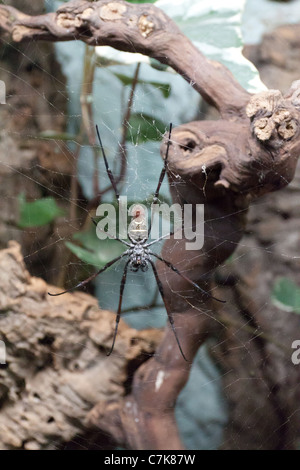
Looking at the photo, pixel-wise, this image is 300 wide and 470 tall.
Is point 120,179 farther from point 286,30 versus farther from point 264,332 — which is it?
point 286,30

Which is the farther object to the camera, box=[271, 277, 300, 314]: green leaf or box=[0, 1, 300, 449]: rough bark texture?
box=[271, 277, 300, 314]: green leaf

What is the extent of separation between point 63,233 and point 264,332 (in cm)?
42

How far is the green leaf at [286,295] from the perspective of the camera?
2.67 ft

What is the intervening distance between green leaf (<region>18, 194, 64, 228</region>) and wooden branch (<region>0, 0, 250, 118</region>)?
0.30 m

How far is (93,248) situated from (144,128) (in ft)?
0.78

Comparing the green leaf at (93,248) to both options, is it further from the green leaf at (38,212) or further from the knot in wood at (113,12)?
the knot in wood at (113,12)

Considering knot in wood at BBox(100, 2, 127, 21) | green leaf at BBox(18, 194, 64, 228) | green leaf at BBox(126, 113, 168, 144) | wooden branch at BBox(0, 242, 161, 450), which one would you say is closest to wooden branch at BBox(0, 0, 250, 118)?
knot in wood at BBox(100, 2, 127, 21)

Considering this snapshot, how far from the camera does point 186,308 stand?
29.5 inches

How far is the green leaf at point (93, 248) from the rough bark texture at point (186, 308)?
0.25 ft

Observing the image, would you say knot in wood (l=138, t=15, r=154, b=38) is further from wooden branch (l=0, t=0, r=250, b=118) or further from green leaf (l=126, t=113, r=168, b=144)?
green leaf (l=126, t=113, r=168, b=144)

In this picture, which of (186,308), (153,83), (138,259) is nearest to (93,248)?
(138,259)

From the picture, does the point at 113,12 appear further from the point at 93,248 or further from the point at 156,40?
the point at 93,248

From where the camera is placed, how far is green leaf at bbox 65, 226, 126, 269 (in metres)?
0.77

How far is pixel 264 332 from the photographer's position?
2.61 feet
